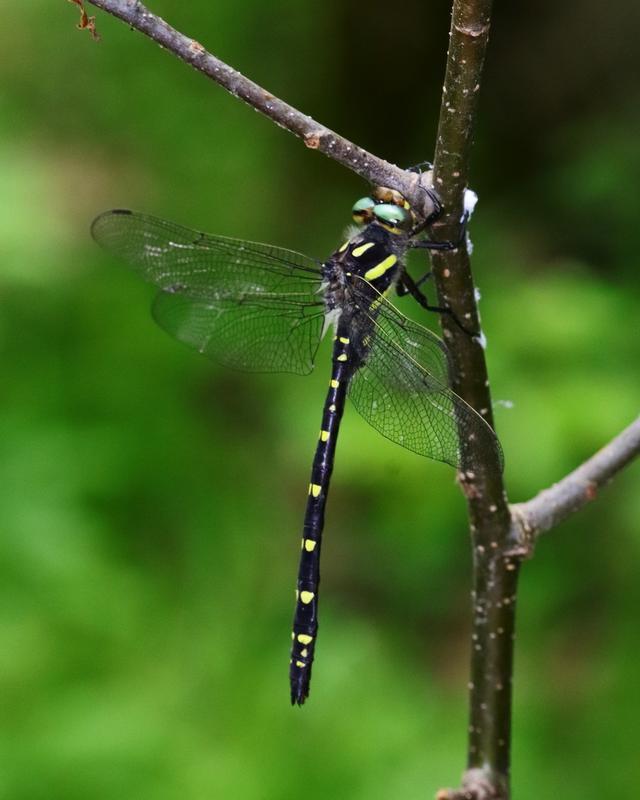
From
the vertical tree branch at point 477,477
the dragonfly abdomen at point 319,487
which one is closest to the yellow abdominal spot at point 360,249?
the dragonfly abdomen at point 319,487

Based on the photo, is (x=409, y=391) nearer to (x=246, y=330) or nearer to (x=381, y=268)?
(x=381, y=268)

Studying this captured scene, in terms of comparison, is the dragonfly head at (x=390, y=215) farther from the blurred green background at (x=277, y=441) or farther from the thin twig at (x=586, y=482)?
the blurred green background at (x=277, y=441)

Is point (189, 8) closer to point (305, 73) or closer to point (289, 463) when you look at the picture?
point (305, 73)

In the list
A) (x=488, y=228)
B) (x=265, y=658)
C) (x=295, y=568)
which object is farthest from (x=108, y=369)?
(x=488, y=228)

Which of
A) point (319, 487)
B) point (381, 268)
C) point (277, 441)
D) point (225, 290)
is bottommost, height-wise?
point (319, 487)

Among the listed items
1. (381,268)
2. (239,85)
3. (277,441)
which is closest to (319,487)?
(381,268)

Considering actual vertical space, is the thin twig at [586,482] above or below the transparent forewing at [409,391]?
below

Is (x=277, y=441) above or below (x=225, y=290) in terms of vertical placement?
above
